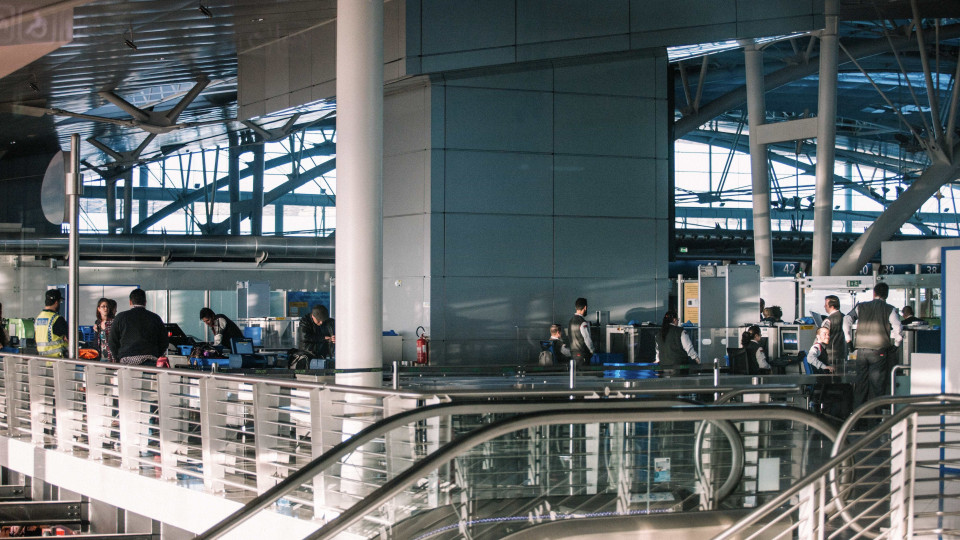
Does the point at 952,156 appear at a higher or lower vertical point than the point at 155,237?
higher

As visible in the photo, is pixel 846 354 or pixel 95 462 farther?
pixel 846 354

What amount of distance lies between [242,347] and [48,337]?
4133 mm

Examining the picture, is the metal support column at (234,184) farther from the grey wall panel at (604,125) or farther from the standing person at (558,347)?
the standing person at (558,347)

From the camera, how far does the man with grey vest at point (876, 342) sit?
41.1ft

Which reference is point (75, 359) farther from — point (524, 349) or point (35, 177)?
point (35, 177)

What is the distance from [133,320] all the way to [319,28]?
7555 mm

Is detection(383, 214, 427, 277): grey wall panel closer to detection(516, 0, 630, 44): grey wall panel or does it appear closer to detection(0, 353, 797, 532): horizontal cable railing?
detection(516, 0, 630, 44): grey wall panel

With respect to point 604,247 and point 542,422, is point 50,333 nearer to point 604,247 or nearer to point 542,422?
point 604,247

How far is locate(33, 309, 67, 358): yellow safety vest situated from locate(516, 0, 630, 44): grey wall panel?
797 centimetres

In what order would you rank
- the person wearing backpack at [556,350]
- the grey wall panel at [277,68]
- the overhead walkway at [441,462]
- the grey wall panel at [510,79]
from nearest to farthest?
1. the overhead walkway at [441,462]
2. the person wearing backpack at [556,350]
3. the grey wall panel at [510,79]
4. the grey wall panel at [277,68]

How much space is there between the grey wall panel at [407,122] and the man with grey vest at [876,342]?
7.20 m

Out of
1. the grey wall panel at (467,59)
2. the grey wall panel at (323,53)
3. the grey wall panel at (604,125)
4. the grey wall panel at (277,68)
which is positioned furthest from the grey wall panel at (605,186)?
the grey wall panel at (277,68)

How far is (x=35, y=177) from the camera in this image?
→ 35.4 metres

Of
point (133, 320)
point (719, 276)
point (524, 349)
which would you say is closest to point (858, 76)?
point (719, 276)
